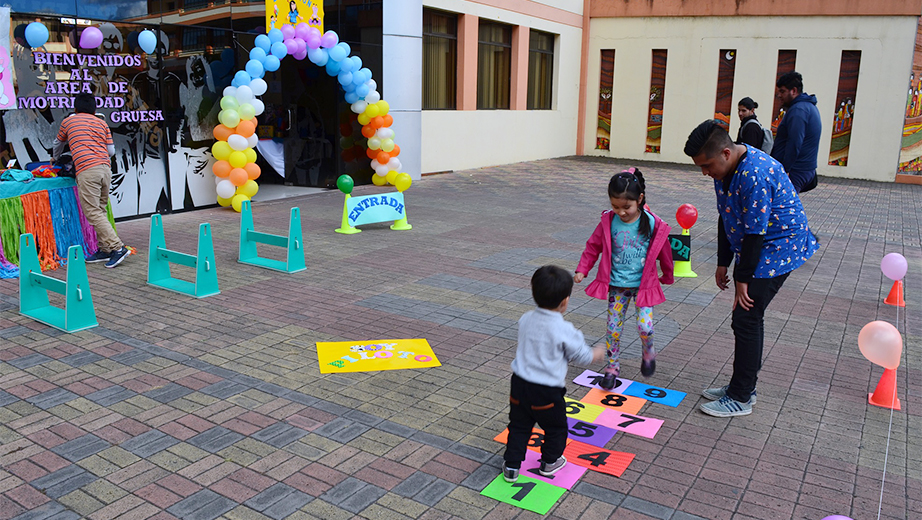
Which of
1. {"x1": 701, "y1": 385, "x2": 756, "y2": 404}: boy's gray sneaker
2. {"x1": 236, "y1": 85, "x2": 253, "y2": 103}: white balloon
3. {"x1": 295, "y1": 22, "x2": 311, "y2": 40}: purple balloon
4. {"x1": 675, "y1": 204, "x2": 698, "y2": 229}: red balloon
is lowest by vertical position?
{"x1": 701, "y1": 385, "x2": 756, "y2": 404}: boy's gray sneaker

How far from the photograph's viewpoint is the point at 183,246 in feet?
29.4

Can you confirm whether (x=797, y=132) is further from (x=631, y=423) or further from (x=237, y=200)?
(x=237, y=200)

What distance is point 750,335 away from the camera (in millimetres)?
4363

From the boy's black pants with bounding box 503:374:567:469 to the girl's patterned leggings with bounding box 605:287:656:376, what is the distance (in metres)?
1.41

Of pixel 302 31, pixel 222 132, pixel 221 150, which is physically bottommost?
pixel 221 150

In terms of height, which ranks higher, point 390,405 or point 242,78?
point 242,78

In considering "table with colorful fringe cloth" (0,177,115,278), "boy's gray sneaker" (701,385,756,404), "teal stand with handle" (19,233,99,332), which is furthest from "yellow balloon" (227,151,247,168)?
"boy's gray sneaker" (701,385,756,404)

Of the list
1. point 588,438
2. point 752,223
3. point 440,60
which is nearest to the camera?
point 752,223

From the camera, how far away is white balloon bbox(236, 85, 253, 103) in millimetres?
10766

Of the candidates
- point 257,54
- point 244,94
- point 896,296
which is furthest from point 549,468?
point 257,54

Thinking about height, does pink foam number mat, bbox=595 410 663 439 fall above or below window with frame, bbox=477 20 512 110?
below

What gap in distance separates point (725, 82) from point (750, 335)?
18.5m

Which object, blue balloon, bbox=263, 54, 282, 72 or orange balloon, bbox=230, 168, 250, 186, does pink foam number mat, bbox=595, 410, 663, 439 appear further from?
blue balloon, bbox=263, 54, 282, 72

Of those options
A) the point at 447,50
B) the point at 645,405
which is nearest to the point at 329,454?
the point at 645,405
